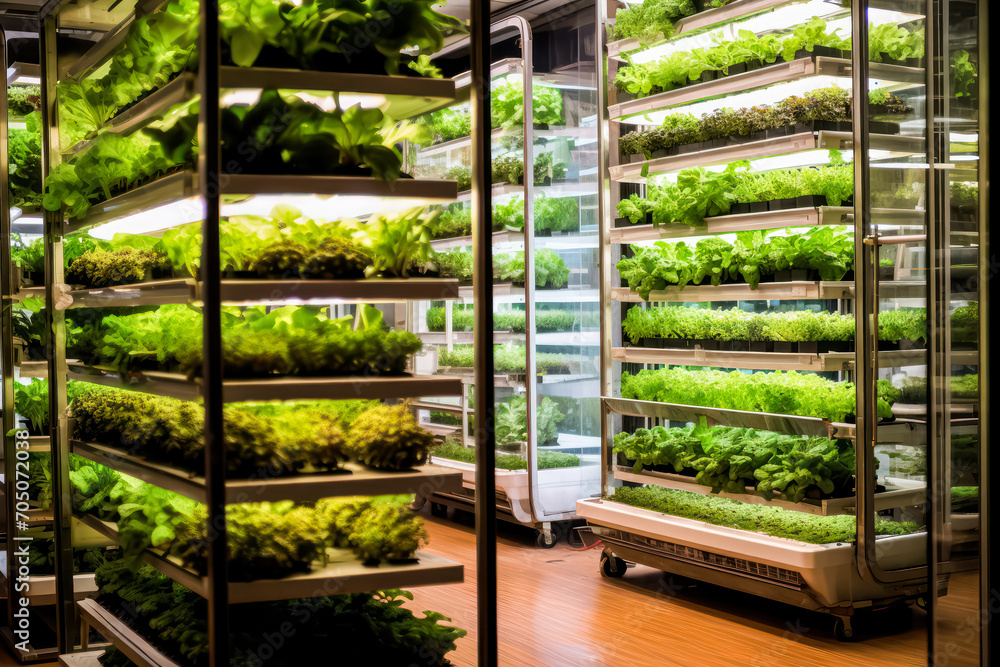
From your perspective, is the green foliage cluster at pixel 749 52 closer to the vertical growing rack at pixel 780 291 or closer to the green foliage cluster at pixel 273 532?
the vertical growing rack at pixel 780 291

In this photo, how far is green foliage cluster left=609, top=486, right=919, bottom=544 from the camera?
4559mm

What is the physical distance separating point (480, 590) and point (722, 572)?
8.51 feet

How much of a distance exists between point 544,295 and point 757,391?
214 cm

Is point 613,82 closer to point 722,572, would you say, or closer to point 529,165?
point 529,165

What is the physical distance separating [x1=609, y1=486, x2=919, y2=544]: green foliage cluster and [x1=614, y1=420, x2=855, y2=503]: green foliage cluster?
185mm

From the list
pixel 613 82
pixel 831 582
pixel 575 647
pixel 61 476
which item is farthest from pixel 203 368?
pixel 613 82

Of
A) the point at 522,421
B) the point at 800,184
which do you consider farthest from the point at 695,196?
the point at 522,421

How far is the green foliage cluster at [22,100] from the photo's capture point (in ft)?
16.9

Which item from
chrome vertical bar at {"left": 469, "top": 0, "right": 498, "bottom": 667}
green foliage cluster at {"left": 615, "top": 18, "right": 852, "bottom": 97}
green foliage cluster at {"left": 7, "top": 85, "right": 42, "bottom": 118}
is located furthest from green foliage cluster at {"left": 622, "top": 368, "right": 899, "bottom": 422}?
green foliage cluster at {"left": 7, "top": 85, "right": 42, "bottom": 118}

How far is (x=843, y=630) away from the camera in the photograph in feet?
14.6

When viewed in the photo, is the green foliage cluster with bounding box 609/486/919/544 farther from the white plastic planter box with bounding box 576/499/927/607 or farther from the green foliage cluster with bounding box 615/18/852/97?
the green foliage cluster with bounding box 615/18/852/97

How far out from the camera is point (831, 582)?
438 cm

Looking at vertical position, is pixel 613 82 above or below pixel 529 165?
above

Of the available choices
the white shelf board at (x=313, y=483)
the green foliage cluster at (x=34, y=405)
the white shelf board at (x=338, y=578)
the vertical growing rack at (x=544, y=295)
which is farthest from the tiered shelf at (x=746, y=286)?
the green foliage cluster at (x=34, y=405)
